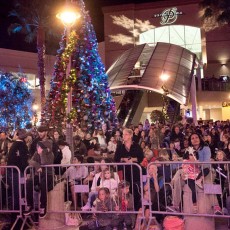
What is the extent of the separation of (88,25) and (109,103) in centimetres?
334

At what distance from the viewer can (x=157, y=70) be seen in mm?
30344

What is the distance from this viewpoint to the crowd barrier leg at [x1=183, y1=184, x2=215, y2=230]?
6520 mm

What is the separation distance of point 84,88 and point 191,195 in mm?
9449

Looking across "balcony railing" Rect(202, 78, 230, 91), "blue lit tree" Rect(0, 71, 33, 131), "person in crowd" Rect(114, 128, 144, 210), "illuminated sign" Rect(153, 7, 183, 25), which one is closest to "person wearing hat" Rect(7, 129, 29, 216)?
"person in crowd" Rect(114, 128, 144, 210)

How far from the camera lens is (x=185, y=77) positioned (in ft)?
99.1

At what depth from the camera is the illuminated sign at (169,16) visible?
38.7m

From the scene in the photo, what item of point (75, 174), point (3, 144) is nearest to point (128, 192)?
point (75, 174)

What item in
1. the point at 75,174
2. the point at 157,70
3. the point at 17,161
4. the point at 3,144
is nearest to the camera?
the point at 17,161

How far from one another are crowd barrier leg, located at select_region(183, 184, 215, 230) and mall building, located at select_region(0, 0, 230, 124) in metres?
20.5

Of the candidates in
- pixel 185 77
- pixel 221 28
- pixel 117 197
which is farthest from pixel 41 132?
pixel 221 28

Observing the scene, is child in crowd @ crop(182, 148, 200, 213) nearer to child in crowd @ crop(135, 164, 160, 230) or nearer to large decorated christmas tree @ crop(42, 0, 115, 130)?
child in crowd @ crop(135, 164, 160, 230)

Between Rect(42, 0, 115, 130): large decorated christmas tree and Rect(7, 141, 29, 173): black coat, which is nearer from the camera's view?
Rect(7, 141, 29, 173): black coat

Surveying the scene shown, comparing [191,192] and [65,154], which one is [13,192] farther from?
[191,192]

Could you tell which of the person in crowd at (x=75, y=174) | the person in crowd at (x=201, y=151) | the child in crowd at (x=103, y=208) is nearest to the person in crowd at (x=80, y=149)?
the person in crowd at (x=75, y=174)
